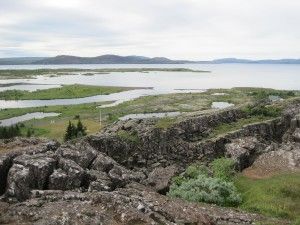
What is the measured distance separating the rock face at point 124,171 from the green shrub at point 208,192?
2271 millimetres

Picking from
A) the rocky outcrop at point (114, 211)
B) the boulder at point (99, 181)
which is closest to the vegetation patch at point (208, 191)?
the rocky outcrop at point (114, 211)

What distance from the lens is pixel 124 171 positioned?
4253 cm

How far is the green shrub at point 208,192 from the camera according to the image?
38.2m

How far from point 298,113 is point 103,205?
46403 millimetres

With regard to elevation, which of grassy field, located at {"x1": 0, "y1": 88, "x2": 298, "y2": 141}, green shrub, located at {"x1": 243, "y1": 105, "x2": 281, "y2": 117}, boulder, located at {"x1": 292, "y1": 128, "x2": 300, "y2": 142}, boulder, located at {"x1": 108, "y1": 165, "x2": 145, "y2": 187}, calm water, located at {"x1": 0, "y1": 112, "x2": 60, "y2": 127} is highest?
green shrub, located at {"x1": 243, "y1": 105, "x2": 281, "y2": 117}

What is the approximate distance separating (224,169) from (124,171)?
1119 centimetres

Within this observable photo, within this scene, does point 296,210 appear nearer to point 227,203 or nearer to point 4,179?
point 227,203

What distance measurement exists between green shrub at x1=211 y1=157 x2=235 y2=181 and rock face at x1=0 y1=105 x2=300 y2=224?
1571 millimetres

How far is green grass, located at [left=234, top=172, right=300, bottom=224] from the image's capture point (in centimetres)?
3575

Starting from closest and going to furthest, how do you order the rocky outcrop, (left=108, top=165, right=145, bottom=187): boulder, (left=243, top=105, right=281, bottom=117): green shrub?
1. the rocky outcrop
2. (left=108, top=165, right=145, bottom=187): boulder
3. (left=243, top=105, right=281, bottom=117): green shrub

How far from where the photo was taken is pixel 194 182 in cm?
4012

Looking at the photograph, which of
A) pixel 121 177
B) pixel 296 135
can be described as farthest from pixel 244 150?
pixel 121 177

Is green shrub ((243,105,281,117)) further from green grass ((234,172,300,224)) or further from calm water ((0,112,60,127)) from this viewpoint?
calm water ((0,112,60,127))

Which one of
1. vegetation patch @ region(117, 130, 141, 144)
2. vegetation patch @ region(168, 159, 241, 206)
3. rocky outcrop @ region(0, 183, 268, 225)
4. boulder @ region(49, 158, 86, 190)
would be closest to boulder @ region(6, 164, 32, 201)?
rocky outcrop @ region(0, 183, 268, 225)
